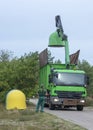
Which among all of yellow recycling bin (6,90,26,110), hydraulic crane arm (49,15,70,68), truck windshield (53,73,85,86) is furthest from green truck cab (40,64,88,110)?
hydraulic crane arm (49,15,70,68)

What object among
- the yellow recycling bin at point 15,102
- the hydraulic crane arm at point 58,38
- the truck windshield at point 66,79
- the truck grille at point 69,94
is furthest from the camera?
the hydraulic crane arm at point 58,38

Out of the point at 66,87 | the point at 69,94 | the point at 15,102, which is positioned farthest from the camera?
the point at 69,94

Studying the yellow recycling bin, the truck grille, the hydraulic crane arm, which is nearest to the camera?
the yellow recycling bin

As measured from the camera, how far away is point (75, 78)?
36.9 m

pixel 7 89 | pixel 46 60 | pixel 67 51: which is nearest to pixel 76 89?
pixel 46 60

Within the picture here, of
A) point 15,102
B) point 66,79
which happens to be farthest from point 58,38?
point 15,102

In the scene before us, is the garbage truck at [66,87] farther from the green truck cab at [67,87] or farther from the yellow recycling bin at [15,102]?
the yellow recycling bin at [15,102]

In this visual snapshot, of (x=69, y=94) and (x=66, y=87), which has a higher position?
(x=66, y=87)

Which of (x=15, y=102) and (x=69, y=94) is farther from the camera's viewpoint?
(x=69, y=94)

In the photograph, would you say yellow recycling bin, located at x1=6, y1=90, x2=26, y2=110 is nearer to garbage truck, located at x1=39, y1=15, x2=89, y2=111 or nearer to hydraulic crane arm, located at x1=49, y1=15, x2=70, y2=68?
garbage truck, located at x1=39, y1=15, x2=89, y2=111

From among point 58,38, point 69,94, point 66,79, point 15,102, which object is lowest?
point 15,102

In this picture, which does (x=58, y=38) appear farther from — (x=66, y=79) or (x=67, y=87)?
(x=67, y=87)

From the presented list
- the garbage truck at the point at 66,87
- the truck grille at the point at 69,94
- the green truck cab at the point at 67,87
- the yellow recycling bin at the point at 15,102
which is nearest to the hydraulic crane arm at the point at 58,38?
the garbage truck at the point at 66,87

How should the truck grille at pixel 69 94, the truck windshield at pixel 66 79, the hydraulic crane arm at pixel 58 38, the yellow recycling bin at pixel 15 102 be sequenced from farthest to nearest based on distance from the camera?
the hydraulic crane arm at pixel 58 38, the truck grille at pixel 69 94, the truck windshield at pixel 66 79, the yellow recycling bin at pixel 15 102
